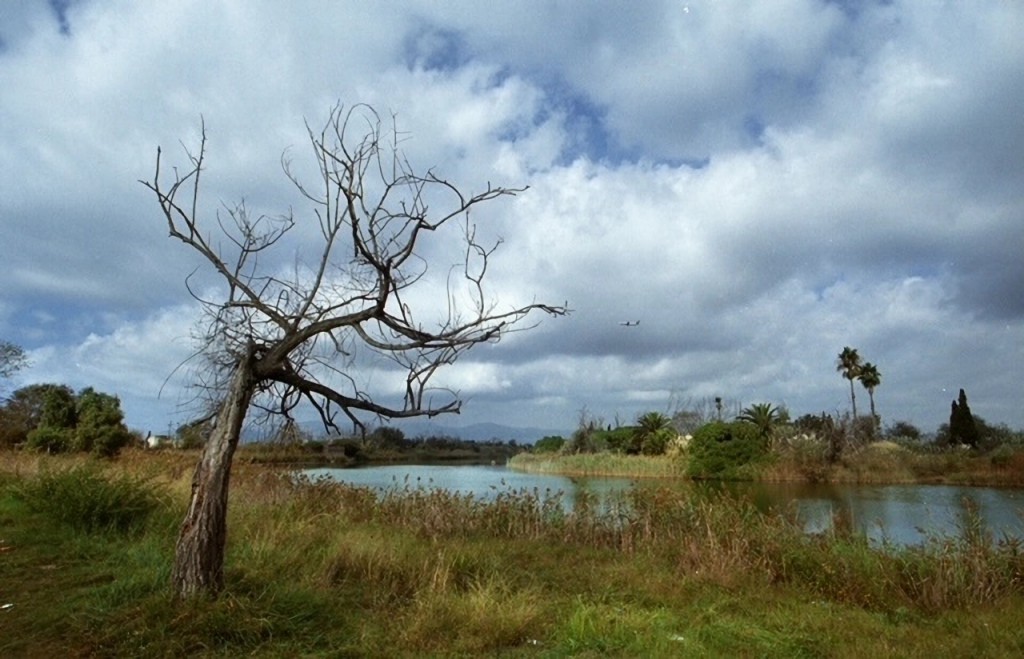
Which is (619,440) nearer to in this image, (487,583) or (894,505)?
(894,505)

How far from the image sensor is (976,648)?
6.38m

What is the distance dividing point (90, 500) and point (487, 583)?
6140 mm

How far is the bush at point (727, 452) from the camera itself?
38.3 meters

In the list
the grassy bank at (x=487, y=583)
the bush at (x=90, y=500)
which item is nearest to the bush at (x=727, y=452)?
the grassy bank at (x=487, y=583)

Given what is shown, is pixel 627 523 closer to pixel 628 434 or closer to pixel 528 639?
pixel 528 639

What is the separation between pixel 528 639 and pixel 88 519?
7278mm

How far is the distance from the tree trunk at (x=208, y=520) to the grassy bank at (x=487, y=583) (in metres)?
0.23

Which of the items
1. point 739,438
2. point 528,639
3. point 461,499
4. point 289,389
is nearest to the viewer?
point 528,639

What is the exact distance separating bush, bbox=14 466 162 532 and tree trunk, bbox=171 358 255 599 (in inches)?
196

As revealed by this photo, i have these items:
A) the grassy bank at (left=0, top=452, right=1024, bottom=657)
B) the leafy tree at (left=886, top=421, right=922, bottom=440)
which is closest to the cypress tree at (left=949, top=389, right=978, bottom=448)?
the leafy tree at (left=886, top=421, right=922, bottom=440)

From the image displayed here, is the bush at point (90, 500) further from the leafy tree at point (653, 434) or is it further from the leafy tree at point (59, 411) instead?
the leafy tree at point (653, 434)

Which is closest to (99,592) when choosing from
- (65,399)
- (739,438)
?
(65,399)

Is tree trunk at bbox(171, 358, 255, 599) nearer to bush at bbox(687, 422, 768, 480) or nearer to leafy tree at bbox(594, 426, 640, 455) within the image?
bush at bbox(687, 422, 768, 480)

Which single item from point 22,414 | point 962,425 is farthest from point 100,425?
point 962,425
